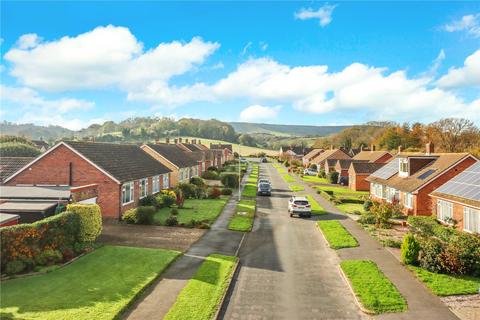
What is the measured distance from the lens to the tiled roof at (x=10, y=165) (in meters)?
28.1

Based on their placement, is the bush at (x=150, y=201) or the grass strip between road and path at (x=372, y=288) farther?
the bush at (x=150, y=201)

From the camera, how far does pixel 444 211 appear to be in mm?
26328

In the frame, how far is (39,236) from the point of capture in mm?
15625

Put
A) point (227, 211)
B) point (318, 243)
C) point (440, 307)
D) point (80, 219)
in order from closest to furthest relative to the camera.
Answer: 1. point (440, 307)
2. point (80, 219)
3. point (318, 243)
4. point (227, 211)

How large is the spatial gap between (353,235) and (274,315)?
46.1 feet

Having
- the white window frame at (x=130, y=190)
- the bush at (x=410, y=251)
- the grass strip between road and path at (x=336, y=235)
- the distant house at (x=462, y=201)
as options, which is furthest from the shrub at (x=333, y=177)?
the bush at (x=410, y=251)

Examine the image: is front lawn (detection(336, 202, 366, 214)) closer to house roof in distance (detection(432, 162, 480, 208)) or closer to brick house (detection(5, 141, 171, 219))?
house roof in distance (detection(432, 162, 480, 208))

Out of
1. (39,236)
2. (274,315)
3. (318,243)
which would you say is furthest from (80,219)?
(318,243)

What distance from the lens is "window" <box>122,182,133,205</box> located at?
Result: 90.5 feet

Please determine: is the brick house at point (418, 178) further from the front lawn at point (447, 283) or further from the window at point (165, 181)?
the window at point (165, 181)

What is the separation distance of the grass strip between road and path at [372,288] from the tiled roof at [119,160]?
18305 mm

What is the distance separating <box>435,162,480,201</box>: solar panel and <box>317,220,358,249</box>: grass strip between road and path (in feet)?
26.9

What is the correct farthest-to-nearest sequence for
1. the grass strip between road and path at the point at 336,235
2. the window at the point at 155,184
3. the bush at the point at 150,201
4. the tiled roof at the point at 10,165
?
the window at the point at 155,184, the bush at the point at 150,201, the tiled roof at the point at 10,165, the grass strip between road and path at the point at 336,235

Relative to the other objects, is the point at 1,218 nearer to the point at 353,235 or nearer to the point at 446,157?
the point at 353,235
